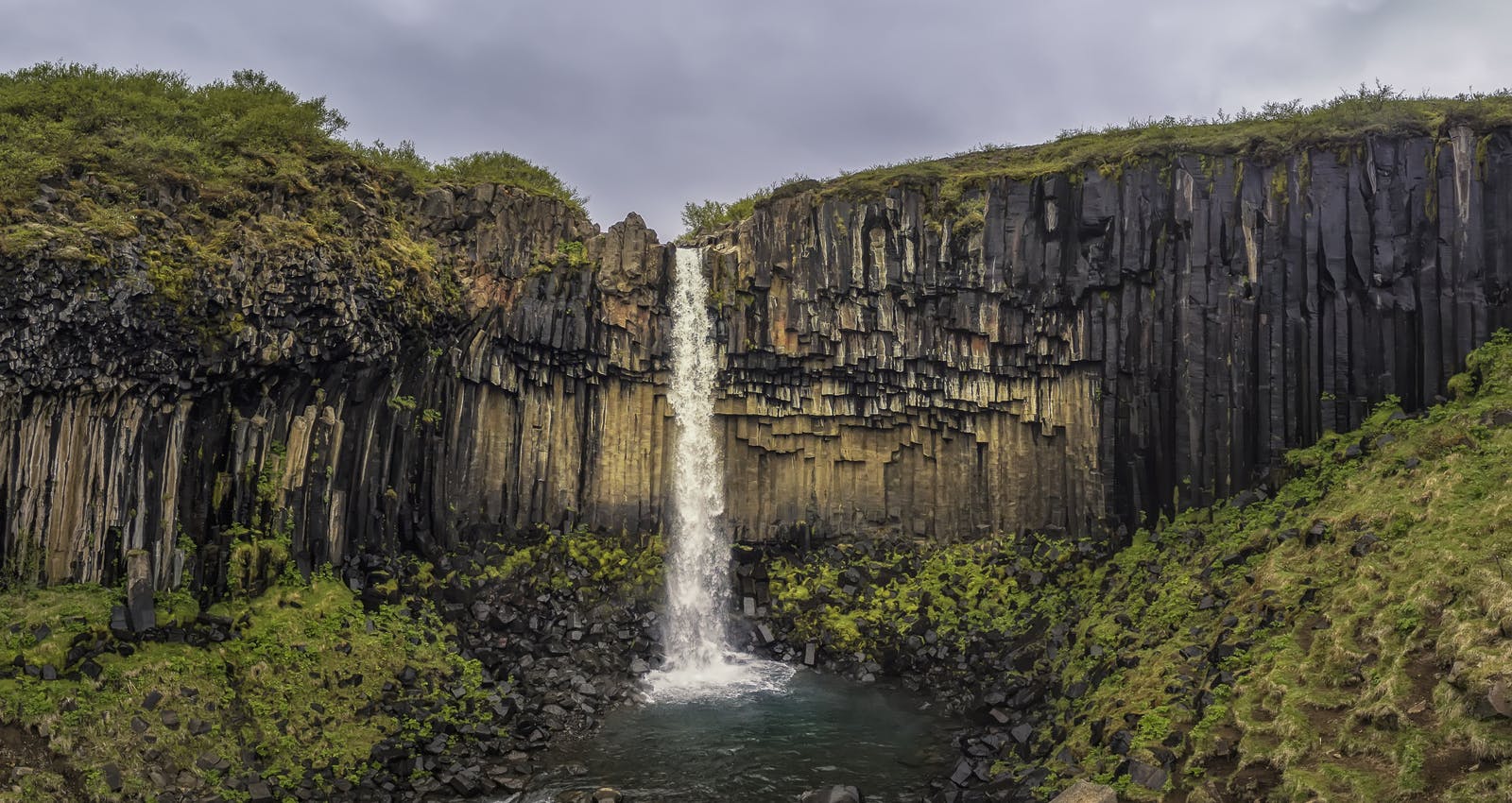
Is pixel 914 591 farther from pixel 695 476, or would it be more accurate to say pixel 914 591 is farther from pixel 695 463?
pixel 695 463

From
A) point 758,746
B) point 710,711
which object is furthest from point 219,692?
point 758,746

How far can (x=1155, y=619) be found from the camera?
18.3 m

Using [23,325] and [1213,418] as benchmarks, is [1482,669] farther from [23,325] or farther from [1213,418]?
[23,325]

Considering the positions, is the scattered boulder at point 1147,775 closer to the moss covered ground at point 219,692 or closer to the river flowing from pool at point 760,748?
the river flowing from pool at point 760,748

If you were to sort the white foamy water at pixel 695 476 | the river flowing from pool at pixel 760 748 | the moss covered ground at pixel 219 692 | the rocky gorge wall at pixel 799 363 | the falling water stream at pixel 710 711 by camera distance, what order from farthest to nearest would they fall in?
the white foamy water at pixel 695 476 → the rocky gorge wall at pixel 799 363 → the falling water stream at pixel 710 711 → the river flowing from pool at pixel 760 748 → the moss covered ground at pixel 219 692

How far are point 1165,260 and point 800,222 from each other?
32.8 feet

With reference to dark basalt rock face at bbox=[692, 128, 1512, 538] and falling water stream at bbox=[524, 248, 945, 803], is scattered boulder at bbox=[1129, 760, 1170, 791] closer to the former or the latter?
falling water stream at bbox=[524, 248, 945, 803]

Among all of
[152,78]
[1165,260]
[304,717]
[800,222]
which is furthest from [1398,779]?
[152,78]

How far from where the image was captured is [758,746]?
1883 cm

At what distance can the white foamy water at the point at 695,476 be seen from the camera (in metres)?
26.0

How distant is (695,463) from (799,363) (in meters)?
4.42

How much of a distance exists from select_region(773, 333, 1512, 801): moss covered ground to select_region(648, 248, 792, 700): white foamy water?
4274 mm

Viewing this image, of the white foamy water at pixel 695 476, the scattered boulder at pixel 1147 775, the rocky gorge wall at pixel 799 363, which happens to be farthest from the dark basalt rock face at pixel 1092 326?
the scattered boulder at pixel 1147 775

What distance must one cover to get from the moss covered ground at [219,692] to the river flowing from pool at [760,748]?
334 centimetres
